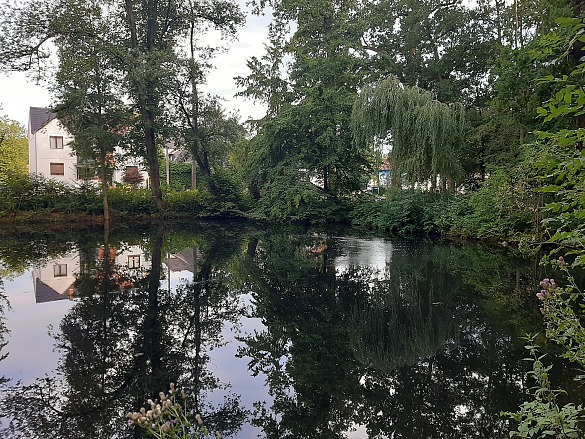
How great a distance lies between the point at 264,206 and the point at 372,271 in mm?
14557

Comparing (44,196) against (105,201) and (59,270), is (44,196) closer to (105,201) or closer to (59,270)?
(105,201)

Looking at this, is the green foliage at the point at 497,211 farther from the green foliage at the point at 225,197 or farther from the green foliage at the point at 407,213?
the green foliage at the point at 225,197

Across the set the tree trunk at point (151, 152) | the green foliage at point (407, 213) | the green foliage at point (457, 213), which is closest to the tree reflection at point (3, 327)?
the green foliage at point (457, 213)

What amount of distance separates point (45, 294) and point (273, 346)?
4.50 m

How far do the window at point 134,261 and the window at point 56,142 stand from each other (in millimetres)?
30031

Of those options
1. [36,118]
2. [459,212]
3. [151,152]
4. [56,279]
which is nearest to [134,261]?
[56,279]

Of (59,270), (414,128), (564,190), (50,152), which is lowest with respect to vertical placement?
(59,270)

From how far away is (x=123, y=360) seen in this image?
4.27 meters

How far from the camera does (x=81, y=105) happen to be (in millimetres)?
18453

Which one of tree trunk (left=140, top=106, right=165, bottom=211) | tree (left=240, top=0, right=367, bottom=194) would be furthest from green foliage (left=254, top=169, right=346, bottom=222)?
tree trunk (left=140, top=106, right=165, bottom=211)

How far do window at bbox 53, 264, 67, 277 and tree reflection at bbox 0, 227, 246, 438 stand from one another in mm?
1023

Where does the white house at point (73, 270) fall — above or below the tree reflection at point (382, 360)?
above

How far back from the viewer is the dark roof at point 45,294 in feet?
22.6

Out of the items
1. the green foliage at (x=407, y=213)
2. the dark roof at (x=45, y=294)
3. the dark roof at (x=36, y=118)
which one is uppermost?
the dark roof at (x=36, y=118)
